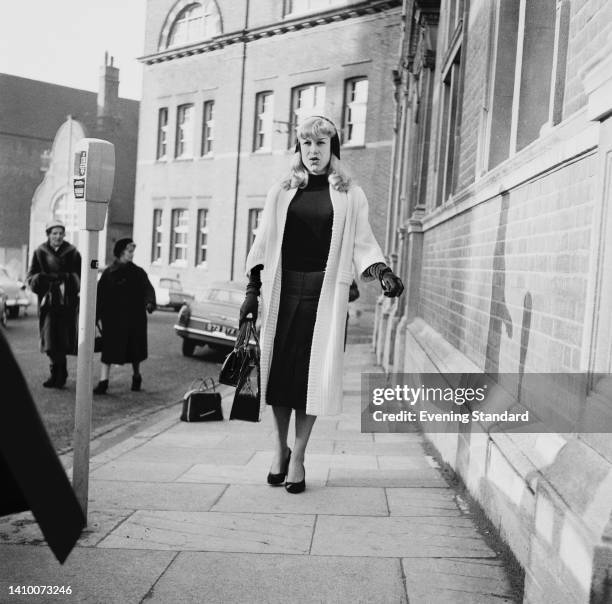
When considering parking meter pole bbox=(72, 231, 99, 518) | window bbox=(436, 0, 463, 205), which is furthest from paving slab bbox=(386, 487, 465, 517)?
window bbox=(436, 0, 463, 205)

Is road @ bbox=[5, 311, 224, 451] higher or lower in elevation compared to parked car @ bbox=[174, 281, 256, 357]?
lower

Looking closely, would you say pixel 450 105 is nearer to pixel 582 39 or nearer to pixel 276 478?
pixel 276 478

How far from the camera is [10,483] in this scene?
5.24ft

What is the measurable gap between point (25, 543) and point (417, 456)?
3.28m

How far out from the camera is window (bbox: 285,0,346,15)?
29031 mm

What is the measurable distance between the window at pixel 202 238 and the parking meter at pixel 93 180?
29446 millimetres

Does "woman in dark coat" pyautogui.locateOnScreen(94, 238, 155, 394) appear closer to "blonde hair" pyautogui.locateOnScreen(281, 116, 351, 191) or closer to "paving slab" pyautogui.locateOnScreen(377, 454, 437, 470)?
"paving slab" pyautogui.locateOnScreen(377, 454, 437, 470)

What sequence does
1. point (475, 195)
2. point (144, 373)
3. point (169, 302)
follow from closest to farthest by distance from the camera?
point (475, 195) < point (144, 373) < point (169, 302)

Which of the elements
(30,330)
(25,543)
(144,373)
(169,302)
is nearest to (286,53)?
(169,302)

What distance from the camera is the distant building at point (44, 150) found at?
47094 mm

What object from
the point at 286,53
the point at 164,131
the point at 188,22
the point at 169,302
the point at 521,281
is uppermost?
the point at 188,22

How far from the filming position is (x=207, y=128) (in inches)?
1319

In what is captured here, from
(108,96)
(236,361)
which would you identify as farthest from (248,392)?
(108,96)

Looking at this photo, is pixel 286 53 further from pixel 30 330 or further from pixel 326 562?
pixel 326 562
